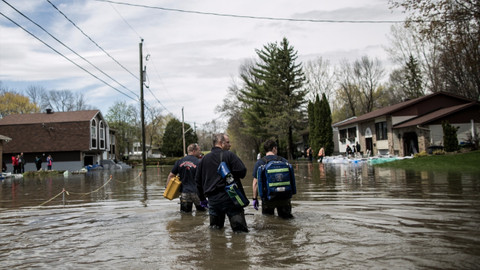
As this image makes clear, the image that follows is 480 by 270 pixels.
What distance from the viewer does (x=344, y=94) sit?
68.6m

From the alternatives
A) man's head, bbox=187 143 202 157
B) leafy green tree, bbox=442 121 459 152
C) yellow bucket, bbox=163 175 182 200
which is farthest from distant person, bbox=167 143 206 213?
leafy green tree, bbox=442 121 459 152

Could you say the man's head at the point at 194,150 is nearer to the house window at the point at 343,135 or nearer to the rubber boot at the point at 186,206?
the rubber boot at the point at 186,206

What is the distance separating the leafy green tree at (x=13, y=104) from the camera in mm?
66000

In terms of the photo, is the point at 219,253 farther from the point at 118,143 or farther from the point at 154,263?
the point at 118,143

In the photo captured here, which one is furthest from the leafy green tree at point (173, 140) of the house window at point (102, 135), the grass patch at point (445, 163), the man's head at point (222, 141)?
the man's head at point (222, 141)

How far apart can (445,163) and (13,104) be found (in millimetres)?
64997

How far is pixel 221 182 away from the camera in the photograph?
6820 millimetres

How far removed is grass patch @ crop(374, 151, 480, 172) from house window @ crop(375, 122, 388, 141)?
13.4 metres

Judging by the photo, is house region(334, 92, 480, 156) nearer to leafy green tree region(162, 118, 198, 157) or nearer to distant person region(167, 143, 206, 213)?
distant person region(167, 143, 206, 213)

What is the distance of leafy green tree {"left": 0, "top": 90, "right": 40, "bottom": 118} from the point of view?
66.0 meters

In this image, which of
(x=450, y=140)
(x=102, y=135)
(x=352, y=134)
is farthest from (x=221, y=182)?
(x=102, y=135)

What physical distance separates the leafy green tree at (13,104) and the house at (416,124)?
52275mm

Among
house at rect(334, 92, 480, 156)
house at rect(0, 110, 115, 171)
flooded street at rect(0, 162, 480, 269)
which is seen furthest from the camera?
house at rect(0, 110, 115, 171)

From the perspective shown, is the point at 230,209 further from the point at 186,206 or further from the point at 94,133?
the point at 94,133
